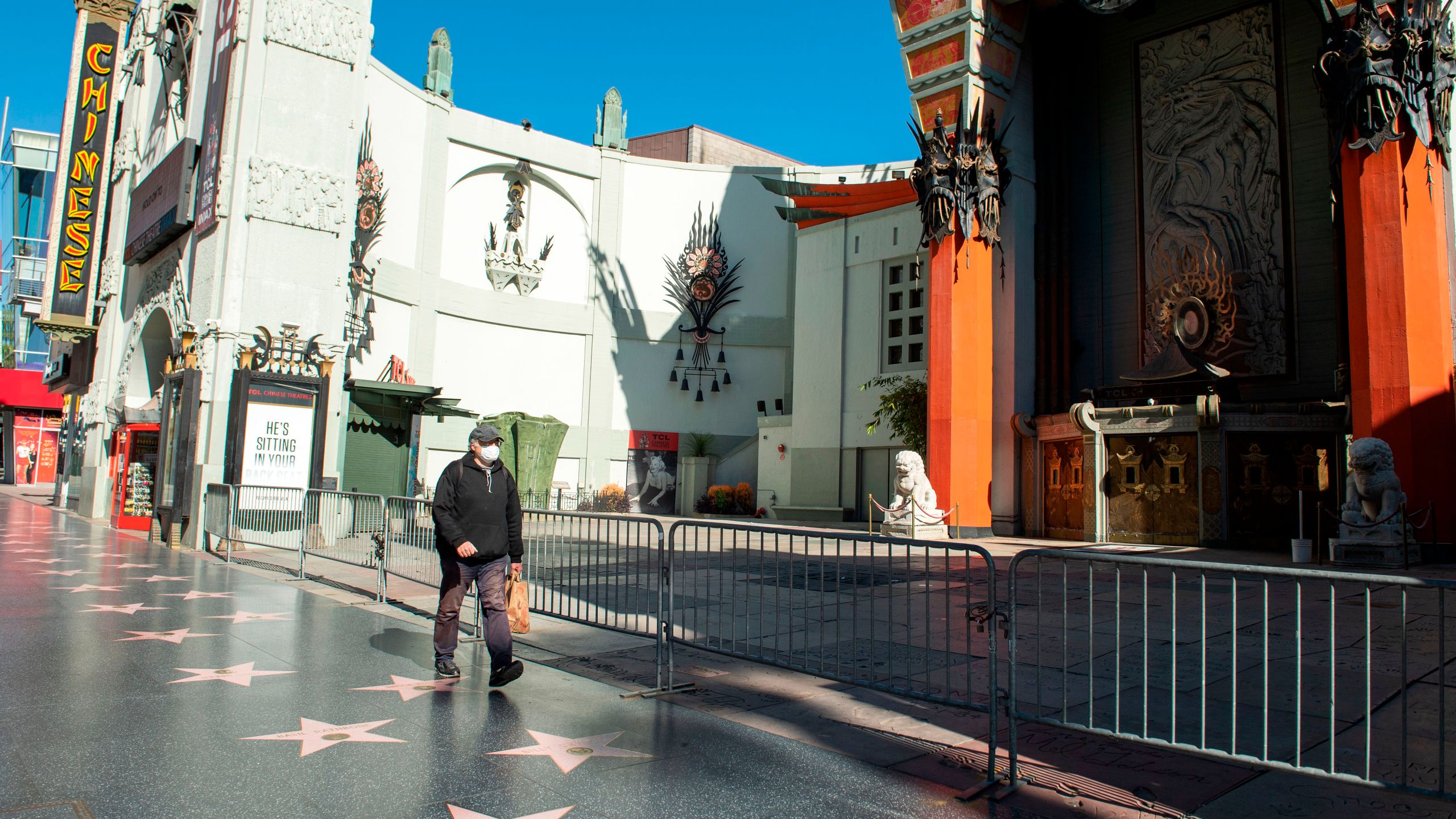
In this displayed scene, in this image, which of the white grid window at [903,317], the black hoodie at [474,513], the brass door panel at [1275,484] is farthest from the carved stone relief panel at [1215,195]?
the black hoodie at [474,513]

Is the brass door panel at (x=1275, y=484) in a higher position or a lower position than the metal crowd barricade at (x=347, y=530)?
higher

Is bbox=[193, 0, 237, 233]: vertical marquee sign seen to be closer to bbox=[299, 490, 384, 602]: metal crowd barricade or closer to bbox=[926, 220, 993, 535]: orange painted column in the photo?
bbox=[299, 490, 384, 602]: metal crowd barricade

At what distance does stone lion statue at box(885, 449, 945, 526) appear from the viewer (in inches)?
777

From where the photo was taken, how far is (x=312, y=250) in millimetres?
17719

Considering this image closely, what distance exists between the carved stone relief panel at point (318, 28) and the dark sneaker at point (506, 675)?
16190 millimetres

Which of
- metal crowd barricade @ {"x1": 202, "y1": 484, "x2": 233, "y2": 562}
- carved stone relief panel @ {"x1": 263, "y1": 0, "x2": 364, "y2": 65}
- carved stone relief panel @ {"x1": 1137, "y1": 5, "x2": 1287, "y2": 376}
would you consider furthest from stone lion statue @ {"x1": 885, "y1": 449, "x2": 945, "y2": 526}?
carved stone relief panel @ {"x1": 263, "y1": 0, "x2": 364, "y2": 65}

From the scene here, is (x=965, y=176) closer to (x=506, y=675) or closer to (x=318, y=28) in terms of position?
(x=318, y=28)

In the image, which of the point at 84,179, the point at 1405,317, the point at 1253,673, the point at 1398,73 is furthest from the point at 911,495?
the point at 84,179

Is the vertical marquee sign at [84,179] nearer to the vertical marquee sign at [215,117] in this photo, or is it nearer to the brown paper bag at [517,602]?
the vertical marquee sign at [215,117]

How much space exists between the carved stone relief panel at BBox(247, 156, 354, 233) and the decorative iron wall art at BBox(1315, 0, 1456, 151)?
62.5 feet

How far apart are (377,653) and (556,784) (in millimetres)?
3686

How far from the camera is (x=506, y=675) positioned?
622 cm

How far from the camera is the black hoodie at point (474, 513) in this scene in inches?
257

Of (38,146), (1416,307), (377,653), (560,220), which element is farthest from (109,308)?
(38,146)
